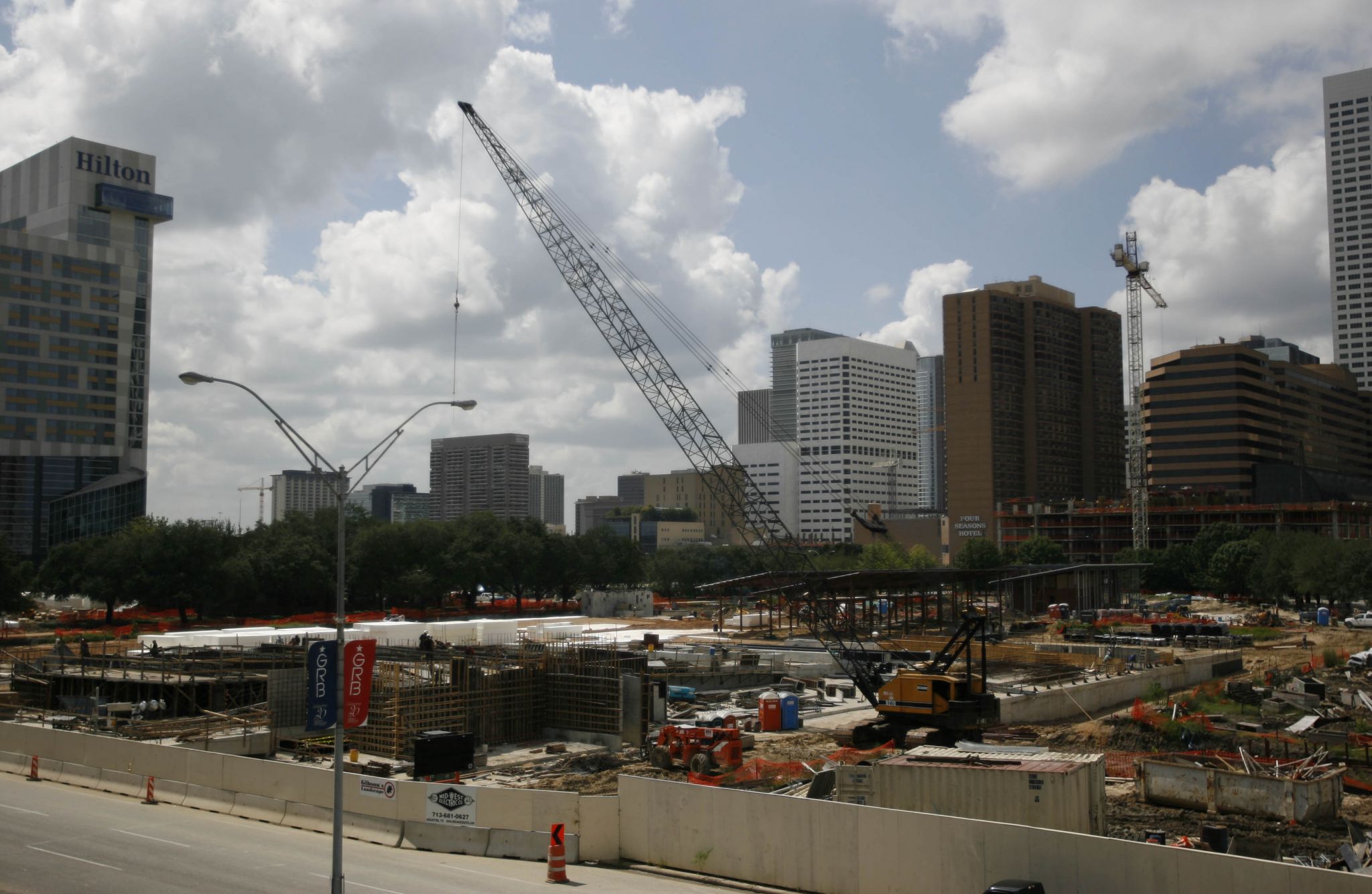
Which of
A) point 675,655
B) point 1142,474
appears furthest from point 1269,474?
point 675,655

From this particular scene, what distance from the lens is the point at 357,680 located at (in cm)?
1992

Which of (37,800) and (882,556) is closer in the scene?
(37,800)

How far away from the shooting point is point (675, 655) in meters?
65.4

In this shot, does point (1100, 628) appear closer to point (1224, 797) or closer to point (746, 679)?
point (746, 679)

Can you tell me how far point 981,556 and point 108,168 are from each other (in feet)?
439

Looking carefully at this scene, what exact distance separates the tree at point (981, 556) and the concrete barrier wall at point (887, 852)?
460 feet

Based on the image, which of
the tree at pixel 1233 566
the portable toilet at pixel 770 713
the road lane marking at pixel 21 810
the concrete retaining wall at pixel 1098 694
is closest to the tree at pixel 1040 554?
the tree at pixel 1233 566

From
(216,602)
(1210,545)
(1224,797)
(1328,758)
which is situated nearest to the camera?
(1224,797)

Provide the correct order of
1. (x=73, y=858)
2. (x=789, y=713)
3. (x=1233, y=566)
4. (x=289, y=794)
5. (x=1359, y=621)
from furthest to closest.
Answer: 1. (x=1233, y=566)
2. (x=1359, y=621)
3. (x=789, y=713)
4. (x=289, y=794)
5. (x=73, y=858)

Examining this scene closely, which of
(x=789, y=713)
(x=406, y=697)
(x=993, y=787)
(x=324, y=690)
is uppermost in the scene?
(x=324, y=690)

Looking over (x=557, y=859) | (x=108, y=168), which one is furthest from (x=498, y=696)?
(x=108, y=168)

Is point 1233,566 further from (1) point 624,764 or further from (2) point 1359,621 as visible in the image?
(1) point 624,764

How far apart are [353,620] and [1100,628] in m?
66.5

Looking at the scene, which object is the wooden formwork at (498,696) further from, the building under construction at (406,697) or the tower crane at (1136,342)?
the tower crane at (1136,342)
